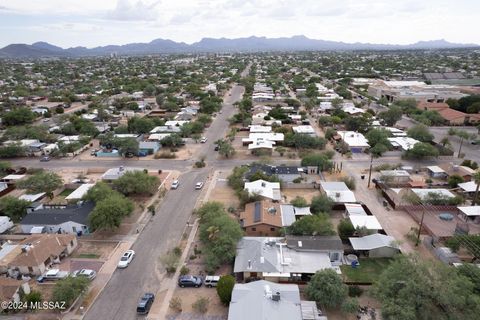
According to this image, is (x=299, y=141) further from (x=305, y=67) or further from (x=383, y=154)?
(x=305, y=67)

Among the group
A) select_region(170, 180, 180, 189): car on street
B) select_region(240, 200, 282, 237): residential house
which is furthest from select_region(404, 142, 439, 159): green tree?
select_region(170, 180, 180, 189): car on street

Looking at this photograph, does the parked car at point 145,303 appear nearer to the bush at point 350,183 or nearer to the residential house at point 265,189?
the residential house at point 265,189

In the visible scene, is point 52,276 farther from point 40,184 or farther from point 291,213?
point 291,213

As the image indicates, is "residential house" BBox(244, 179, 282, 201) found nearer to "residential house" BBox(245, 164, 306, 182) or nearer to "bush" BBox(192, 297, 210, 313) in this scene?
"residential house" BBox(245, 164, 306, 182)

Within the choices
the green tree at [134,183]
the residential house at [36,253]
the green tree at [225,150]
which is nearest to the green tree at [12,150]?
the green tree at [134,183]

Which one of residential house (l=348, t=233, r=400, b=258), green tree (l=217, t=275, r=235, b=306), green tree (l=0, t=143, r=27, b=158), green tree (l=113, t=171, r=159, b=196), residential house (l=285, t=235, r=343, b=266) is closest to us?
green tree (l=217, t=275, r=235, b=306)
